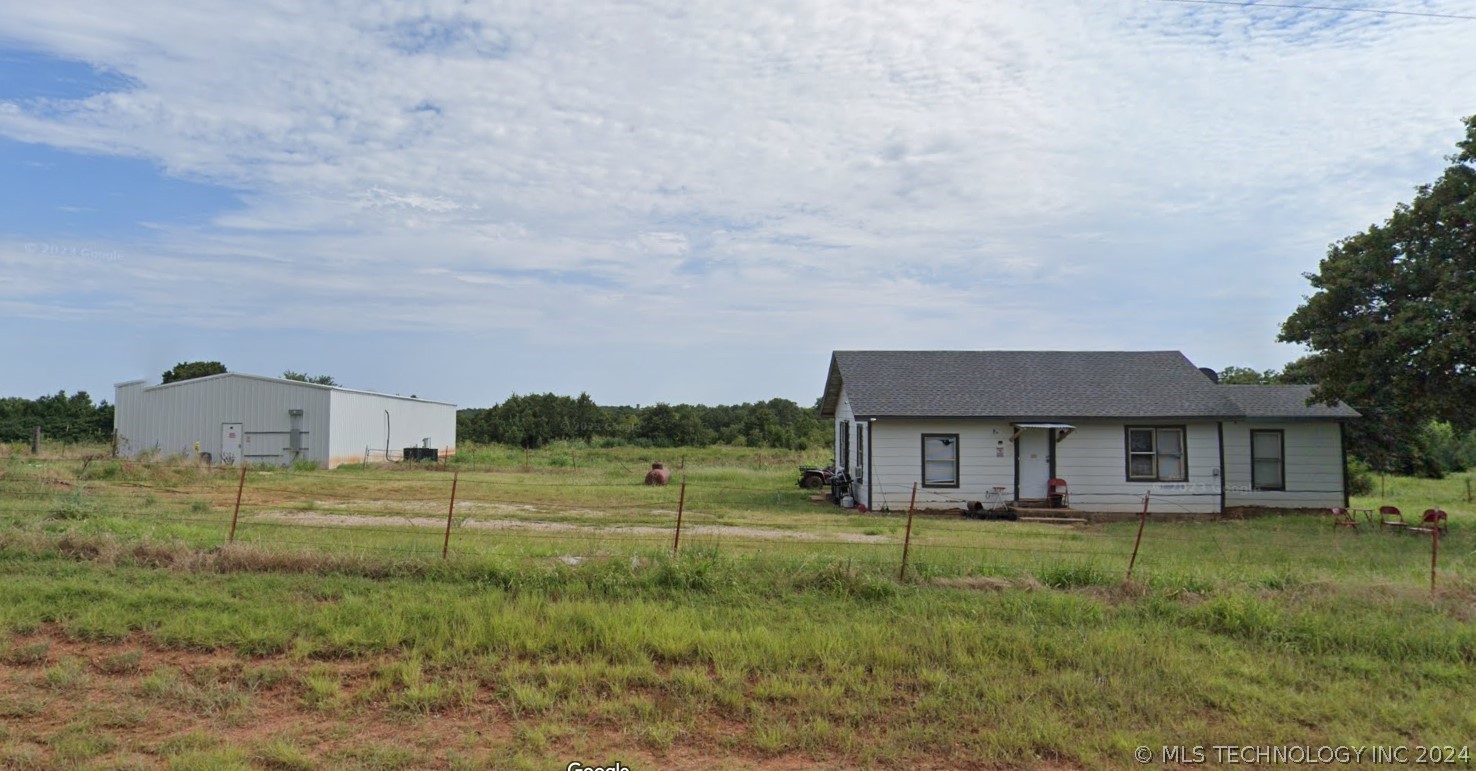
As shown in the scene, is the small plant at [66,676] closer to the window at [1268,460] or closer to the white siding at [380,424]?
the window at [1268,460]

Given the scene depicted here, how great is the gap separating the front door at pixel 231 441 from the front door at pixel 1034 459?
101 ft

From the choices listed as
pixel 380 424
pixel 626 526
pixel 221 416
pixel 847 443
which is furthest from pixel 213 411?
pixel 626 526

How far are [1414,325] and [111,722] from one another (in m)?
20.6

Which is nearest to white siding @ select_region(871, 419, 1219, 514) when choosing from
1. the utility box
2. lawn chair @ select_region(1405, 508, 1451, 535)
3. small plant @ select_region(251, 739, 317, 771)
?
lawn chair @ select_region(1405, 508, 1451, 535)

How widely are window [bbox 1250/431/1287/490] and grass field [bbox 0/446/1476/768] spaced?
41.6 ft

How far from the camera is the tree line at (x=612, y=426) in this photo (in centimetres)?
6117

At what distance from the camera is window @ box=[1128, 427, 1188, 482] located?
2164 cm

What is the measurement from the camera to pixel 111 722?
5.66 meters

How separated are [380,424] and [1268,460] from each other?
35185mm

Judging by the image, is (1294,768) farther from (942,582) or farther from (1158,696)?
(942,582)

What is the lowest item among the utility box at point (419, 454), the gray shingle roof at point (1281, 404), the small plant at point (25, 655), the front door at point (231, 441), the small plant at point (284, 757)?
the small plant at point (284, 757)

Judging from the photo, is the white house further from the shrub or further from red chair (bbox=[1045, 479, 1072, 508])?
the shrub

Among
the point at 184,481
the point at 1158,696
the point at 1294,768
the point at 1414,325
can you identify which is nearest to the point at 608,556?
the point at 1158,696

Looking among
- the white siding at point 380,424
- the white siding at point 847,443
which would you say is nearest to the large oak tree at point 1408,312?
the white siding at point 847,443
